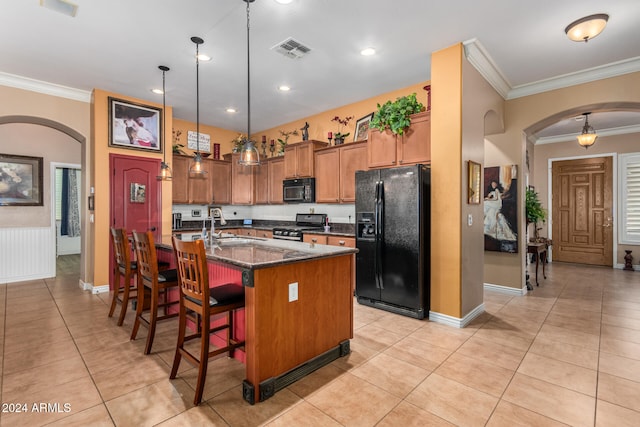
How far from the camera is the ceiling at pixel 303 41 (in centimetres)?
280

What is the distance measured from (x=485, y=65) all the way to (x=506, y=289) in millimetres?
3150

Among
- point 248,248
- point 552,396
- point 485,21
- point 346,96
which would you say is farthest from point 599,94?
point 248,248

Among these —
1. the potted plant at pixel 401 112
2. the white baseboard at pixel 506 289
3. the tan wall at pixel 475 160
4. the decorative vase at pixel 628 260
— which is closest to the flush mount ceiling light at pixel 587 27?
the tan wall at pixel 475 160

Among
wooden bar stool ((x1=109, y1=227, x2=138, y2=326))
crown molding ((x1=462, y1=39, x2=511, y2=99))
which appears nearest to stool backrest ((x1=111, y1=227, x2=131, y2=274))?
wooden bar stool ((x1=109, y1=227, x2=138, y2=326))

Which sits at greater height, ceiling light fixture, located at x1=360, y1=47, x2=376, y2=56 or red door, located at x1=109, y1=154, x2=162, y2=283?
ceiling light fixture, located at x1=360, y1=47, x2=376, y2=56

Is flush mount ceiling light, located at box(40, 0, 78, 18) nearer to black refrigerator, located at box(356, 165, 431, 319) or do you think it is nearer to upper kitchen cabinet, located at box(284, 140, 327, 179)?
black refrigerator, located at box(356, 165, 431, 319)

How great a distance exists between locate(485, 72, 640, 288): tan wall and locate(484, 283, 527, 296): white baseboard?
0.06 m

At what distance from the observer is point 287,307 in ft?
7.30

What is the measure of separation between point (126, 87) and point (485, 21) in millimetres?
4645

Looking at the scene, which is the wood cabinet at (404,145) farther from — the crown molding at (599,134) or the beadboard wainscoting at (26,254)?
the beadboard wainscoting at (26,254)

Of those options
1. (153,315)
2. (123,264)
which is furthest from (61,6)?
(153,315)

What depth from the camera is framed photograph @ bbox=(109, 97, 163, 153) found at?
15.6 feet

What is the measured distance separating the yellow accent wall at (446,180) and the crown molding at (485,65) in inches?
5.7

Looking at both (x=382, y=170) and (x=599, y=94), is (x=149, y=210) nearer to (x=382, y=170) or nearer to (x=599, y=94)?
(x=382, y=170)
